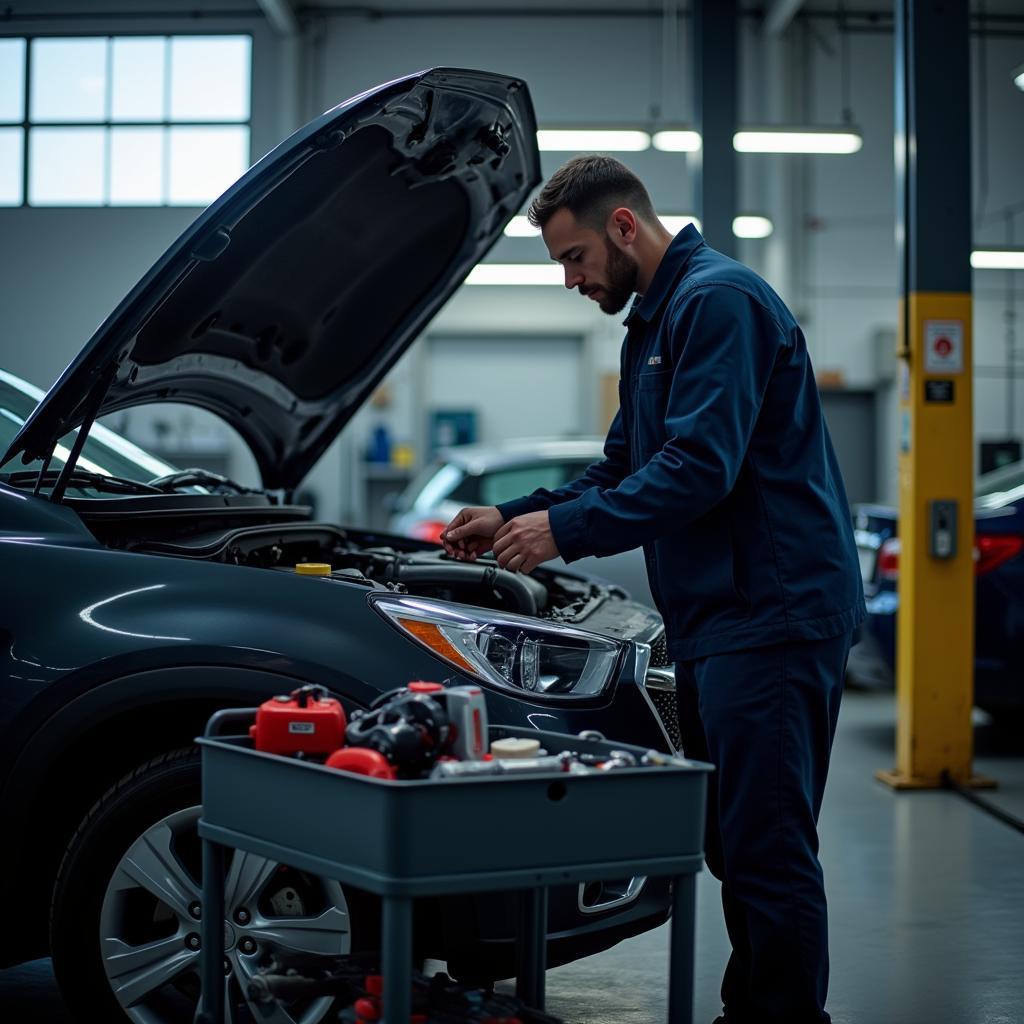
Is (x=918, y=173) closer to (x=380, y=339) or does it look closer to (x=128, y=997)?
(x=380, y=339)

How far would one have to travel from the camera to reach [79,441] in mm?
2396

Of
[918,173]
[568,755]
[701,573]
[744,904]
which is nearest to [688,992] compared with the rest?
[568,755]

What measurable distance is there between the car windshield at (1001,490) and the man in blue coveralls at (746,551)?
10.9ft

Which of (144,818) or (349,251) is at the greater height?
(349,251)

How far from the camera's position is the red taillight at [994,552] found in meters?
4.97

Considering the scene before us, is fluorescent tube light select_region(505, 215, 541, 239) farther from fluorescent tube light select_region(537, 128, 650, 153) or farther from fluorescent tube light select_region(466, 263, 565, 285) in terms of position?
fluorescent tube light select_region(537, 128, 650, 153)

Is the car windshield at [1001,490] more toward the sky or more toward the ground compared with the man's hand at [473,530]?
more toward the sky

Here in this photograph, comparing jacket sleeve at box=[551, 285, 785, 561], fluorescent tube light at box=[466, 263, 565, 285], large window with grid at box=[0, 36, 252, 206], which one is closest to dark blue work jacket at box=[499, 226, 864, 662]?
jacket sleeve at box=[551, 285, 785, 561]

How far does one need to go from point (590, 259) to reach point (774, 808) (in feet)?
3.24

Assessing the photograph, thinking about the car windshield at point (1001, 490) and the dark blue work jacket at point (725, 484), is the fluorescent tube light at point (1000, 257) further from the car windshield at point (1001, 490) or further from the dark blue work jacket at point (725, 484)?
the dark blue work jacket at point (725, 484)

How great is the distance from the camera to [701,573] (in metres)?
2.09

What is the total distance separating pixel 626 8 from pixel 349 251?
10804 mm

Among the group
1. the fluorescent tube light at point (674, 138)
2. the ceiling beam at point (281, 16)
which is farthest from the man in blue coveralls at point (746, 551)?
the ceiling beam at point (281, 16)

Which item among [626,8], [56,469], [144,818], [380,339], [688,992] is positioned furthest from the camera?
[626,8]
